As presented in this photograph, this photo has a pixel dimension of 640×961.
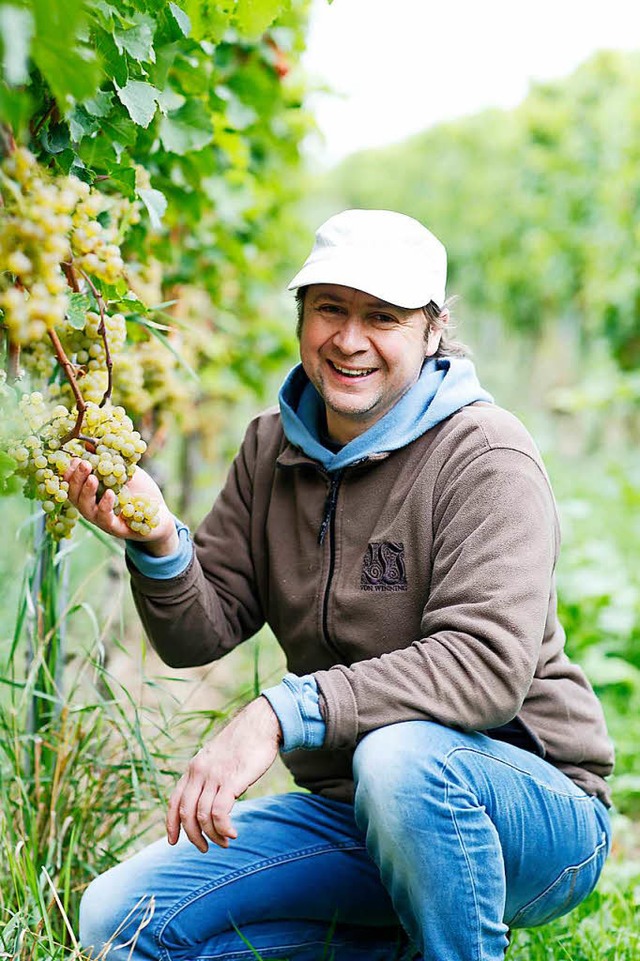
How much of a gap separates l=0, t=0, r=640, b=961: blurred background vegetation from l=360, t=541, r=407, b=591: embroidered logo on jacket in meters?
0.44

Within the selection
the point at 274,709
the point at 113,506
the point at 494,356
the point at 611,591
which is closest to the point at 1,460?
the point at 113,506

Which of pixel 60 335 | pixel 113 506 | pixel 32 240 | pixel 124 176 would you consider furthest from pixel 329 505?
pixel 32 240

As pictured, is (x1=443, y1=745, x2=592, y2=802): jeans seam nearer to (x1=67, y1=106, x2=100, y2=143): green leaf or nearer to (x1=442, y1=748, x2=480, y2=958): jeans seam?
(x1=442, y1=748, x2=480, y2=958): jeans seam

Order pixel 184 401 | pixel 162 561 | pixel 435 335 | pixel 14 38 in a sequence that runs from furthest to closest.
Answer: pixel 184 401 → pixel 435 335 → pixel 162 561 → pixel 14 38

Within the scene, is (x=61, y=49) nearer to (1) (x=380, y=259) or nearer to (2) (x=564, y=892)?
(1) (x=380, y=259)

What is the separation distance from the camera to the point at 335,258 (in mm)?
2059

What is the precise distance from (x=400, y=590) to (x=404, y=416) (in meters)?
0.33

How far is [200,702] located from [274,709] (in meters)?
2.36

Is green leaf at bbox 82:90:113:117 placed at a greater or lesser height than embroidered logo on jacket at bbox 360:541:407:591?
greater

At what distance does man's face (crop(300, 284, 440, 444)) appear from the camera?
210 cm

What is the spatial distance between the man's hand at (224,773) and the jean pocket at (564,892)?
641mm

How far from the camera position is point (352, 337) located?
209cm

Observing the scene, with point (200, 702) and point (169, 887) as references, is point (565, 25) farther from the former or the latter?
point (169, 887)

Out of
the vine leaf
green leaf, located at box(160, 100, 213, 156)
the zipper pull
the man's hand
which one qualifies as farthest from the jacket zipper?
the vine leaf
